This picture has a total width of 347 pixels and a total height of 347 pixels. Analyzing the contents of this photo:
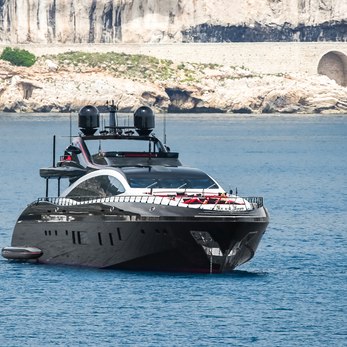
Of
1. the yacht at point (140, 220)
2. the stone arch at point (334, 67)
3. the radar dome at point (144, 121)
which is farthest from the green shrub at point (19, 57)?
the yacht at point (140, 220)

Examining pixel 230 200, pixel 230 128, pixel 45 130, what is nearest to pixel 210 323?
pixel 230 200

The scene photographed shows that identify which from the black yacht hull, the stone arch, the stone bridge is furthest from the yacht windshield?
the stone arch

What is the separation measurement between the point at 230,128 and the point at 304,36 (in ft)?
144

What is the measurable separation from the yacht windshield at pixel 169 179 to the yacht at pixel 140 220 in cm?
3

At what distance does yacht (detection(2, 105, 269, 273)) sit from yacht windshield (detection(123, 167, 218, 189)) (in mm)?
27

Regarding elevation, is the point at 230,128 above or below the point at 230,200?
below

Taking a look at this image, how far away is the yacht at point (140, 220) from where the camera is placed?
143ft

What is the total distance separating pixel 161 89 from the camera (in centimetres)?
18288

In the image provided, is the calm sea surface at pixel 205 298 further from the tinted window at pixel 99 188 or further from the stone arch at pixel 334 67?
the stone arch at pixel 334 67

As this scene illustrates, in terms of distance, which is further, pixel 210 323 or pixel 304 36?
pixel 304 36

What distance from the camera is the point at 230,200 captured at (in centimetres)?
4450

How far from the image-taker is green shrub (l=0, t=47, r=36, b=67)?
187m

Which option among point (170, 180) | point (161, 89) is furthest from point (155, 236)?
point (161, 89)

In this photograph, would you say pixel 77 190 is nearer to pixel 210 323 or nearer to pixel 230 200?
pixel 230 200
